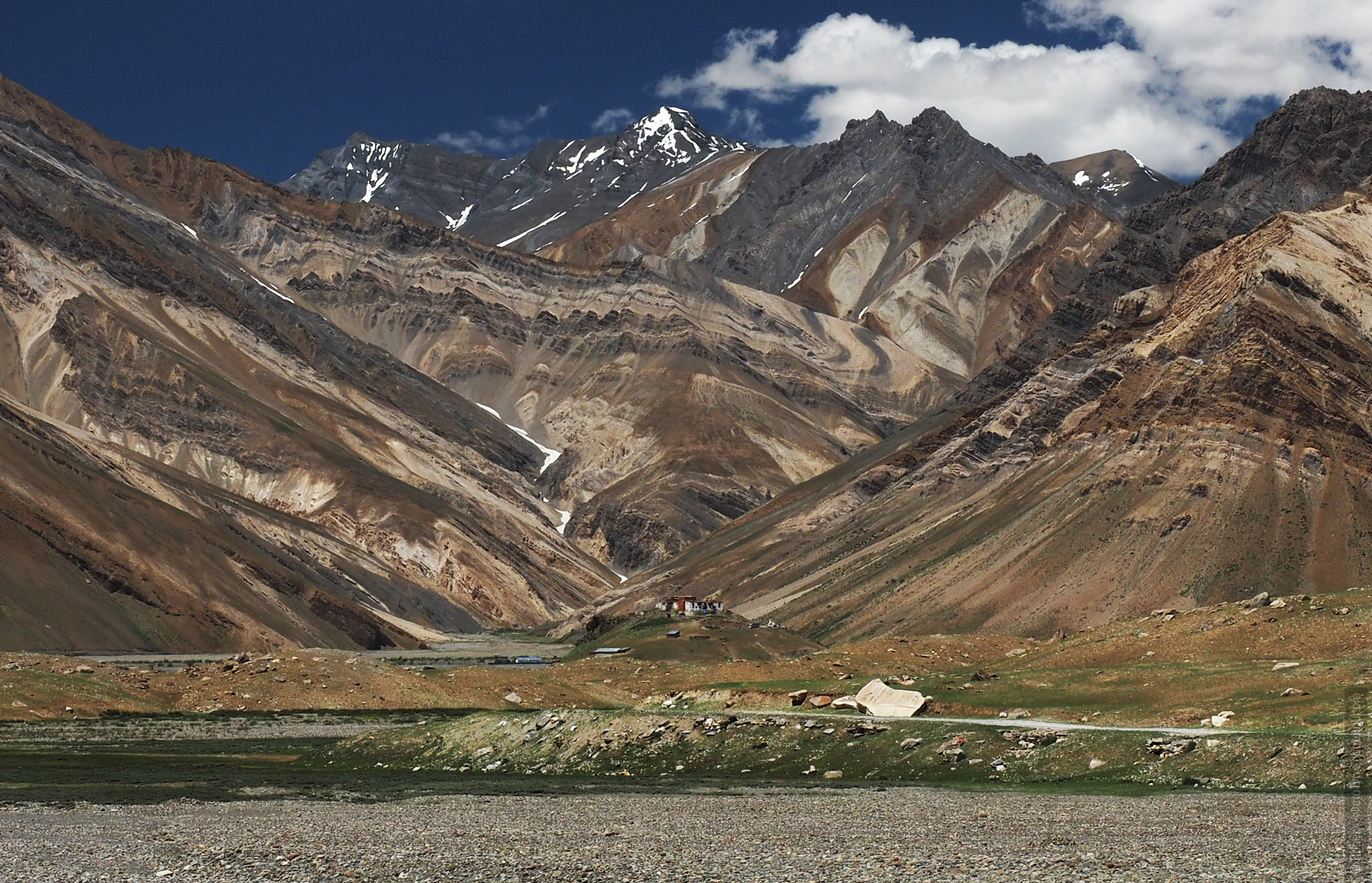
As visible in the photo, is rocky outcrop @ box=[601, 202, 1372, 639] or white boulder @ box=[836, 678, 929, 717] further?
rocky outcrop @ box=[601, 202, 1372, 639]

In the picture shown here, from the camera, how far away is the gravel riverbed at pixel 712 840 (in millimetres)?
29578

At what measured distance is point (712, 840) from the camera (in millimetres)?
34969

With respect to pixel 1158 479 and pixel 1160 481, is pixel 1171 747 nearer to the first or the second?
pixel 1160 481

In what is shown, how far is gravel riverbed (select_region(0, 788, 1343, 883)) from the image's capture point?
2958cm

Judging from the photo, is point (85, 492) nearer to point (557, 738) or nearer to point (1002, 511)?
point (1002, 511)

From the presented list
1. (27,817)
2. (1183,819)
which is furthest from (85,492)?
(1183,819)

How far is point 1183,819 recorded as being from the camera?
3478 cm

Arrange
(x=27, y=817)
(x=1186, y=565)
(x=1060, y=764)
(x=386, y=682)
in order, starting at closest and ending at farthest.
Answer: (x=27, y=817)
(x=1060, y=764)
(x=386, y=682)
(x=1186, y=565)

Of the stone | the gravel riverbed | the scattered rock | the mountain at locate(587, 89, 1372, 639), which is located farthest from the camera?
the mountain at locate(587, 89, 1372, 639)

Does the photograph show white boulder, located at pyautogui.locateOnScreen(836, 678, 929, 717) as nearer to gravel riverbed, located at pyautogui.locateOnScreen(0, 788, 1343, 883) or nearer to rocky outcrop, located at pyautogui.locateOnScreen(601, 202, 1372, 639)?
gravel riverbed, located at pyautogui.locateOnScreen(0, 788, 1343, 883)

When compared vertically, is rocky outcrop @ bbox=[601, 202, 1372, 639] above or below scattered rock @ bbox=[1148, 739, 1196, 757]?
above

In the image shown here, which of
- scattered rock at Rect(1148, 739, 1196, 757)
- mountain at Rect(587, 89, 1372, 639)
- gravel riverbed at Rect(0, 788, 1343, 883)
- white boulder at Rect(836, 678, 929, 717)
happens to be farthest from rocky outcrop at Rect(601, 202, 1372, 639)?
gravel riverbed at Rect(0, 788, 1343, 883)

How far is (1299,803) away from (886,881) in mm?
12865

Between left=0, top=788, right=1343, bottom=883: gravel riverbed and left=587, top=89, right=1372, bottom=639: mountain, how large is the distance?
92.0 m
